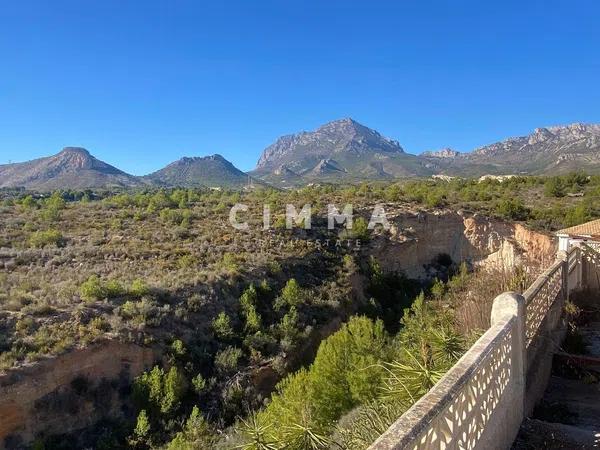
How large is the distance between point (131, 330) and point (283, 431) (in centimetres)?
897

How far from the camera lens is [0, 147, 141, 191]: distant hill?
9056 centimetres

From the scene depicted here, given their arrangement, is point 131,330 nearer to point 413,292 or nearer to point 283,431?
point 283,431

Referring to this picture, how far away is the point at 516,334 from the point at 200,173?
11389 centimetres

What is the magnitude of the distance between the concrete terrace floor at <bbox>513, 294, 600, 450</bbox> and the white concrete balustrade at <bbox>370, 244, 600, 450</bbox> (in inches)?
6.9

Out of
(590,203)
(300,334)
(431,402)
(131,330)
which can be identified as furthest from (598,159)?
(431,402)

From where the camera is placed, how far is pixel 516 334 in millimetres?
5020

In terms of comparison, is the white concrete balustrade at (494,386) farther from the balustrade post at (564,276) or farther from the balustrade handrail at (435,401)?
the balustrade post at (564,276)

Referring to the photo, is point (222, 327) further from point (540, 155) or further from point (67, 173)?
point (540, 155)

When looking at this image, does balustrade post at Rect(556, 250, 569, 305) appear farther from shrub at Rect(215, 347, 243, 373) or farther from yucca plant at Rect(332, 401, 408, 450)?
shrub at Rect(215, 347, 243, 373)

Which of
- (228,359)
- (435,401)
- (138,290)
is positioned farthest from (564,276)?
(138,290)

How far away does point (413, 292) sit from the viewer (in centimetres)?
2275

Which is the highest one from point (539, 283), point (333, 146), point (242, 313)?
point (333, 146)

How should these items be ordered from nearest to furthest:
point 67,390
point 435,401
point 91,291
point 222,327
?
1. point 435,401
2. point 67,390
3. point 91,291
4. point 222,327

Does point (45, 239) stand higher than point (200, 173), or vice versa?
point (200, 173)
